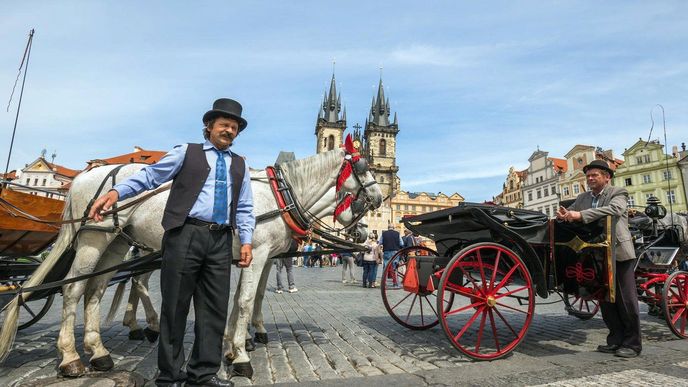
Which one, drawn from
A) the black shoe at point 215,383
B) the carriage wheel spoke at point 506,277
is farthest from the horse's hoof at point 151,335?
the carriage wheel spoke at point 506,277

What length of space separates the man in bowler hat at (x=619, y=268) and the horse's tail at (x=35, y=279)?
4.47 meters

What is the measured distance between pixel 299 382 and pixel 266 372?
454 millimetres

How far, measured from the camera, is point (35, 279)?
3131mm

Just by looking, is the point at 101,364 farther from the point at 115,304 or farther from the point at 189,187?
the point at 189,187

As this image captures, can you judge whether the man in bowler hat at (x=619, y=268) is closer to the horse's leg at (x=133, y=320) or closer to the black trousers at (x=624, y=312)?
the black trousers at (x=624, y=312)

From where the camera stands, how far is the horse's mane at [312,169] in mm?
4078

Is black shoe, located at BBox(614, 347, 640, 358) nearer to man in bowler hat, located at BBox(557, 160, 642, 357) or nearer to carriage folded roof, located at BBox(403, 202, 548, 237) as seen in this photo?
man in bowler hat, located at BBox(557, 160, 642, 357)

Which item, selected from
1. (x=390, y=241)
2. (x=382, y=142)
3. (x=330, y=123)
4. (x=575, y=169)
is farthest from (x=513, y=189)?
(x=390, y=241)

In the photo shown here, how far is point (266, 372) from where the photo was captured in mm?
3115

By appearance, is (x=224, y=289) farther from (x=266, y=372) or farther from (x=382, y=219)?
(x=382, y=219)

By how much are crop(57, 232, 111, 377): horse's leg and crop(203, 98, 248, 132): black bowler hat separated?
1525 millimetres

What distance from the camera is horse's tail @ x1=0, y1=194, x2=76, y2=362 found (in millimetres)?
2804

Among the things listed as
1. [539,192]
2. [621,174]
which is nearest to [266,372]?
[621,174]

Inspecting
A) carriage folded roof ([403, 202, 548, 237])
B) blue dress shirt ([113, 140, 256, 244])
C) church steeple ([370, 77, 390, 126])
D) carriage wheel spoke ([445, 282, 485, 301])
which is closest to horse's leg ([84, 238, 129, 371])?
blue dress shirt ([113, 140, 256, 244])
